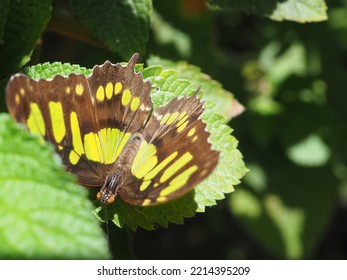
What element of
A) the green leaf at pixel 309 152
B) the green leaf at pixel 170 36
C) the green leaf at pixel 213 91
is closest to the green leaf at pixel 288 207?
the green leaf at pixel 309 152

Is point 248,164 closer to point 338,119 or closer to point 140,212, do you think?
point 338,119

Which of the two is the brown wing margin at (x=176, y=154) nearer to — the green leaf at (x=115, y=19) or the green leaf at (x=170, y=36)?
the green leaf at (x=115, y=19)

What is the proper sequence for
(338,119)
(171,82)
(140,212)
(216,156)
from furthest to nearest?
(338,119)
(171,82)
(140,212)
(216,156)

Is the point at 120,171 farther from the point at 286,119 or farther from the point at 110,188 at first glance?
the point at 286,119

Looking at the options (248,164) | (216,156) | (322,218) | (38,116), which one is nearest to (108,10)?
(38,116)

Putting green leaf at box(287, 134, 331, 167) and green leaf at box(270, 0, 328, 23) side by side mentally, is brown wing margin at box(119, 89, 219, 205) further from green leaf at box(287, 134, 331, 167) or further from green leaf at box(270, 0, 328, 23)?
green leaf at box(287, 134, 331, 167)

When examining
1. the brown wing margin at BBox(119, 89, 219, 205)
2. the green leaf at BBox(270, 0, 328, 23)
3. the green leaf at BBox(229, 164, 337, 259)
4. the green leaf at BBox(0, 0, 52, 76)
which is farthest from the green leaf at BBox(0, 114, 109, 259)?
the green leaf at BBox(229, 164, 337, 259)
